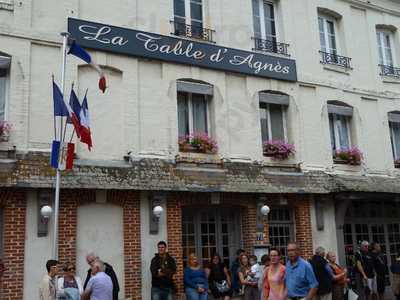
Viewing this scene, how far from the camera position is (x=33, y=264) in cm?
1025

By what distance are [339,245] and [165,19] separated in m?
7.43

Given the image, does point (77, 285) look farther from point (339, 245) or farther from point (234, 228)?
point (339, 245)

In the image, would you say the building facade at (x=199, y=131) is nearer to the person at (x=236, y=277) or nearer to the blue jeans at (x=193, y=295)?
the person at (x=236, y=277)

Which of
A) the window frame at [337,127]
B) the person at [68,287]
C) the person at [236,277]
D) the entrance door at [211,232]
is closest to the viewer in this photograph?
the person at [68,287]

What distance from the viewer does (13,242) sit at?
10.1 m

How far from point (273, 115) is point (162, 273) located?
5870 millimetres

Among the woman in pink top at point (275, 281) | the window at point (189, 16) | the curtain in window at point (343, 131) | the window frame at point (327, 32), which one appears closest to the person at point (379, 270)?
the curtain in window at point (343, 131)

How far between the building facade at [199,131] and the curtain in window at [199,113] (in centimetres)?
4

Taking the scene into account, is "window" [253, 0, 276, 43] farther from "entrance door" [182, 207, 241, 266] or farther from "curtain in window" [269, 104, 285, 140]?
"entrance door" [182, 207, 241, 266]

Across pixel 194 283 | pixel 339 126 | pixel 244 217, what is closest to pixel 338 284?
pixel 194 283

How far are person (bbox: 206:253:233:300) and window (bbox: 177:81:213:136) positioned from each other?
322 cm

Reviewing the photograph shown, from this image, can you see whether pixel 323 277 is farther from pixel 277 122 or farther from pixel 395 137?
Result: pixel 395 137

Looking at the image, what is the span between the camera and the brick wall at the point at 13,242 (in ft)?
32.6

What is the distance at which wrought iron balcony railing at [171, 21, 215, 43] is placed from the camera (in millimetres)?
13312
